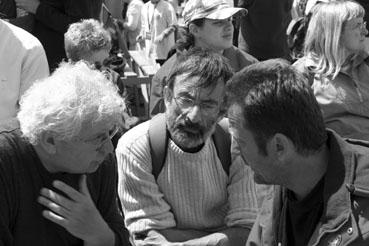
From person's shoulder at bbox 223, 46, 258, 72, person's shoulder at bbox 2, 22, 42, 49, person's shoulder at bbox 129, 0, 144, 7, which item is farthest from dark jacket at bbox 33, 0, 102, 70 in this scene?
person's shoulder at bbox 129, 0, 144, 7

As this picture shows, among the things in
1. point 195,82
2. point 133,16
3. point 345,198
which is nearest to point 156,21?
point 133,16

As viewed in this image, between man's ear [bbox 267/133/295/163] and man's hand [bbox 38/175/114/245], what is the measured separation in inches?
27.8

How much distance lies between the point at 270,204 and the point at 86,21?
2.53m

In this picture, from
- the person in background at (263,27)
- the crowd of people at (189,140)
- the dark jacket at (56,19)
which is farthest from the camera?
the person in background at (263,27)

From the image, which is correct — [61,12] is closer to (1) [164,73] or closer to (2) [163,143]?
(1) [164,73]

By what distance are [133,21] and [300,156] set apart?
33.9 feet

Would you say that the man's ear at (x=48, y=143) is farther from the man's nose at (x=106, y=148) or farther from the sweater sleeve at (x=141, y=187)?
the sweater sleeve at (x=141, y=187)

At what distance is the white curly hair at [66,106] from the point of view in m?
2.25

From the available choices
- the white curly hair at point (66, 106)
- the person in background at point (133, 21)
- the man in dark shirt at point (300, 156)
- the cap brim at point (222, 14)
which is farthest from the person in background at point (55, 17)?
the person in background at point (133, 21)

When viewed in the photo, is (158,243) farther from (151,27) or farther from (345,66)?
(151,27)

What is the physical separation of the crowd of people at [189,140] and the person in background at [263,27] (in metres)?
0.33

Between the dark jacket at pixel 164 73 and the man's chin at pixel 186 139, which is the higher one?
the man's chin at pixel 186 139

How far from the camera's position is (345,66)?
3.93 m

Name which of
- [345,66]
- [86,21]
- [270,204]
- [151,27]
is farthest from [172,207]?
[151,27]
